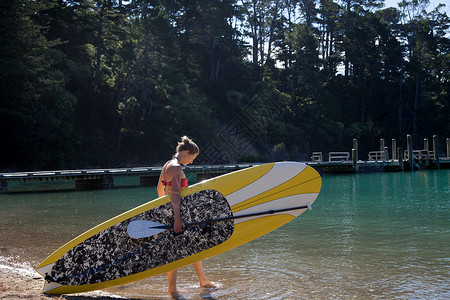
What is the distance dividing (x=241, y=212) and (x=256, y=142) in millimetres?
37670

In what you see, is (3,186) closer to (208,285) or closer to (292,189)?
(208,285)

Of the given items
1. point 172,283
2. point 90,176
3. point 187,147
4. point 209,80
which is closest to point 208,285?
point 172,283

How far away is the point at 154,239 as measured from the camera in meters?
4.75

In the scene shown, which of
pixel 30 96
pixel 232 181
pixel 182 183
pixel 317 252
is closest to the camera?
pixel 182 183

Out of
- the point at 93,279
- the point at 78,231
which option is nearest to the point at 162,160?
the point at 78,231

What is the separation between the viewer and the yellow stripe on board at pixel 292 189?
197 inches

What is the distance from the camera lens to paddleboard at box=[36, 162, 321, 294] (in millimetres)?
4719

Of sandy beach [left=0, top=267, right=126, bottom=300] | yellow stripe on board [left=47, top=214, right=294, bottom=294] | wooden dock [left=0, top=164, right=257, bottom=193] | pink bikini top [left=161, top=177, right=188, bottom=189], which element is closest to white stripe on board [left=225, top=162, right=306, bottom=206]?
yellow stripe on board [left=47, top=214, right=294, bottom=294]

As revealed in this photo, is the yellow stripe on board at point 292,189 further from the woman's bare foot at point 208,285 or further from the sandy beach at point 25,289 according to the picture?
the sandy beach at point 25,289

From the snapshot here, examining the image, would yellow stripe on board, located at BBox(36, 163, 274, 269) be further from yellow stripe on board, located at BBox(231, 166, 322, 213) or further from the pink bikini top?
yellow stripe on board, located at BBox(231, 166, 322, 213)

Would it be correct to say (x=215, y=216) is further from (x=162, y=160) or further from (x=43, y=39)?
(x=162, y=160)

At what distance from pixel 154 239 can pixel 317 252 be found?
3252 millimetres

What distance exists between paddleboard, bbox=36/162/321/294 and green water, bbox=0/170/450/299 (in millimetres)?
363

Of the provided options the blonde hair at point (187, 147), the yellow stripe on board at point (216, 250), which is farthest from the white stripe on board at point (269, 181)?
the blonde hair at point (187, 147)
